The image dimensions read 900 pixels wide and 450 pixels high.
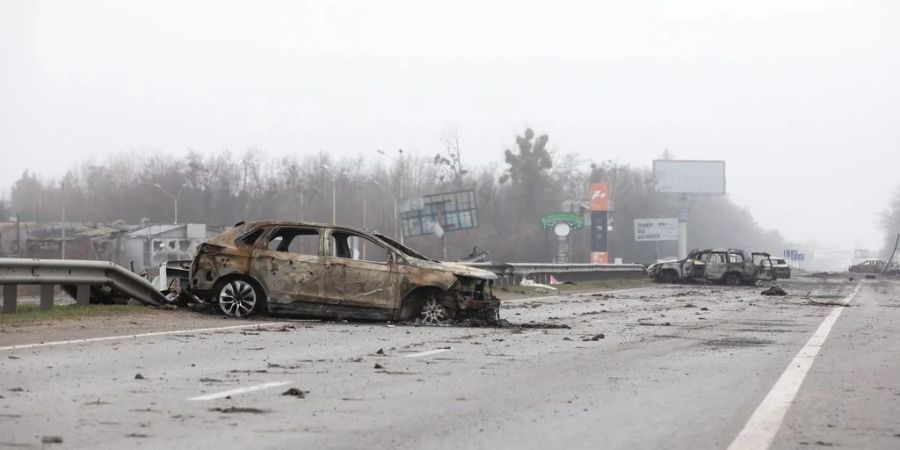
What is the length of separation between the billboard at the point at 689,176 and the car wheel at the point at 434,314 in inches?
3826

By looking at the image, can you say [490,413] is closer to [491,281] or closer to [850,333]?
[491,281]

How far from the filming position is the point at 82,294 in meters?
16.5

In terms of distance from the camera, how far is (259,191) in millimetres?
113125

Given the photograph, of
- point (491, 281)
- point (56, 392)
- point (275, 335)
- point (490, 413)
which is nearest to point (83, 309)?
point (275, 335)

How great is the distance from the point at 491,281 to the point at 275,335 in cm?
394

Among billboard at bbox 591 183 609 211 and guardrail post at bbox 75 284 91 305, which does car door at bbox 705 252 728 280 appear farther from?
billboard at bbox 591 183 609 211

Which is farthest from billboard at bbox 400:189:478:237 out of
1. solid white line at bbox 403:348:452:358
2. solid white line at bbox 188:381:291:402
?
solid white line at bbox 188:381:291:402

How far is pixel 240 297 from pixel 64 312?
8.41 feet

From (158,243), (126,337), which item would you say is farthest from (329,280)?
(158,243)

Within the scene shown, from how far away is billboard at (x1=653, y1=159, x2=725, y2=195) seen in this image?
111 metres

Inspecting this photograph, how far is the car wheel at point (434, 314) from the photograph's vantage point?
51.2 ft

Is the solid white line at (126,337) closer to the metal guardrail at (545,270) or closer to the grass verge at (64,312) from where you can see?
the grass verge at (64,312)

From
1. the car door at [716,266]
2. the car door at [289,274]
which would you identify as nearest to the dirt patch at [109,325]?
the car door at [289,274]

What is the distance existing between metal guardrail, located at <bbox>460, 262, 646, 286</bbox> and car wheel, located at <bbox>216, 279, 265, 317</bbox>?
10.6 metres
